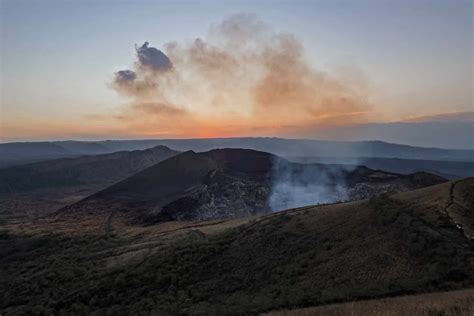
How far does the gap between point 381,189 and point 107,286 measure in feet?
121

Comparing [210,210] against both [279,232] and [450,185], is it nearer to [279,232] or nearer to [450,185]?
[279,232]

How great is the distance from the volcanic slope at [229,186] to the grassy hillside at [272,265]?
19162 mm

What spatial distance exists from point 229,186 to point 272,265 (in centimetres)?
3346

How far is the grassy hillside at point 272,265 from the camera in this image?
15859mm

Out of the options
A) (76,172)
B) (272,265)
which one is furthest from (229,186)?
(76,172)

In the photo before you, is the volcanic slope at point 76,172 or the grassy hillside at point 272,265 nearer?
the grassy hillside at point 272,265

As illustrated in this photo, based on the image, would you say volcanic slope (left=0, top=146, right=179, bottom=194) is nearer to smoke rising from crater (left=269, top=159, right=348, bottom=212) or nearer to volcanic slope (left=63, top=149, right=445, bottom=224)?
volcanic slope (left=63, top=149, right=445, bottom=224)

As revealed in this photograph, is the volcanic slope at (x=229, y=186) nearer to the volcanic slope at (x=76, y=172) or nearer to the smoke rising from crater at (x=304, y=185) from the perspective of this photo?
the smoke rising from crater at (x=304, y=185)

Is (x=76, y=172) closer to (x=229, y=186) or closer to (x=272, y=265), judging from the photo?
(x=229, y=186)

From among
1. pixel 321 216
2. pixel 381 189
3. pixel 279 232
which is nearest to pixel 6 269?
pixel 279 232

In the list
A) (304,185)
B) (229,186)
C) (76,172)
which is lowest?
(76,172)

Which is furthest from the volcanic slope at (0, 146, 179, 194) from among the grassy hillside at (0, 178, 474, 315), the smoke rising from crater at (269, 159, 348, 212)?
the grassy hillside at (0, 178, 474, 315)

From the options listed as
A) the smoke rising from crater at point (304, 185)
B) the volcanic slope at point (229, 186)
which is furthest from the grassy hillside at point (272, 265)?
the smoke rising from crater at point (304, 185)

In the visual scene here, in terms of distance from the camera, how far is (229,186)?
53344 millimetres
